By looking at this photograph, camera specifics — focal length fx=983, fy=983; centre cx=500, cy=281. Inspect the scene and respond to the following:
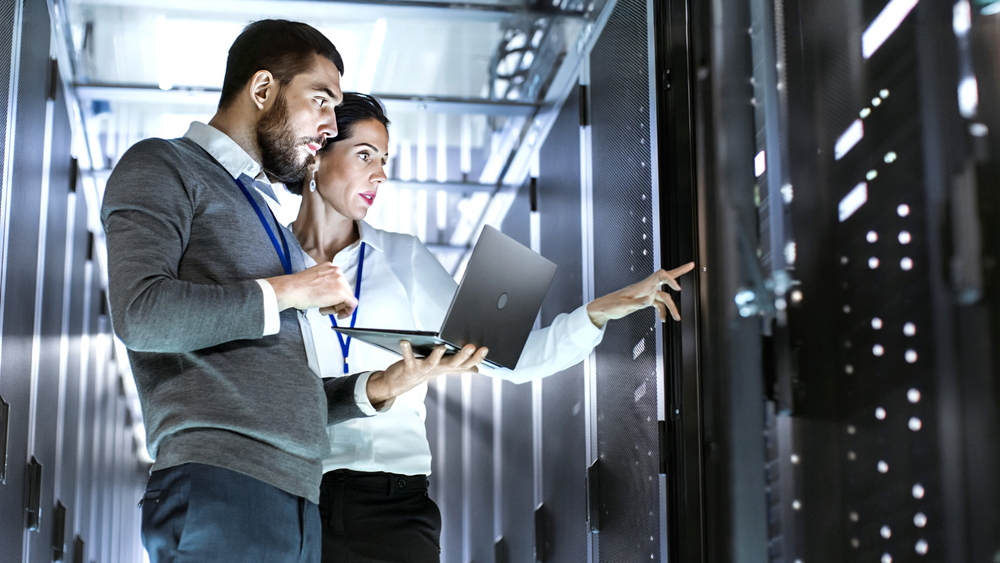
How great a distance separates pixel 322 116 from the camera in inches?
74.9

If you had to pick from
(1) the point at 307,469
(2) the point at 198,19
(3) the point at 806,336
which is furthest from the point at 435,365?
(2) the point at 198,19

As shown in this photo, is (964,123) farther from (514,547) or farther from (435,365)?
(514,547)

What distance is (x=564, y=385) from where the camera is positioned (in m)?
3.52

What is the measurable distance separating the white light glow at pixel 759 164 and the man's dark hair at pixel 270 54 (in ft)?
3.07

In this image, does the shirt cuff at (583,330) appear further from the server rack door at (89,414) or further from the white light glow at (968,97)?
the server rack door at (89,414)

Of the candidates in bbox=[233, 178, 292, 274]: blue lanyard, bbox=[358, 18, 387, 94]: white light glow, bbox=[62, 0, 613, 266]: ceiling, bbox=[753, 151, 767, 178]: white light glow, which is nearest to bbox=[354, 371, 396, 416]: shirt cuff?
bbox=[233, 178, 292, 274]: blue lanyard

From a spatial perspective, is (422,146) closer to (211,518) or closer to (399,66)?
(399,66)

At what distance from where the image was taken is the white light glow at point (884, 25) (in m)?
1.49

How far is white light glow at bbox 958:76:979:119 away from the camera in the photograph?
132 cm

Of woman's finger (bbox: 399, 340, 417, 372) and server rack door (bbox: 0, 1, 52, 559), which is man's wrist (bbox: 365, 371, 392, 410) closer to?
woman's finger (bbox: 399, 340, 417, 372)

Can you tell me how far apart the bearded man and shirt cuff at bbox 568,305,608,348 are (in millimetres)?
730

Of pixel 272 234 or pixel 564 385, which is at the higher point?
pixel 272 234

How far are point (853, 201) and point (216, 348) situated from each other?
43.2 inches

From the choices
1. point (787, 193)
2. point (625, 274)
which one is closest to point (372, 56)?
point (625, 274)
